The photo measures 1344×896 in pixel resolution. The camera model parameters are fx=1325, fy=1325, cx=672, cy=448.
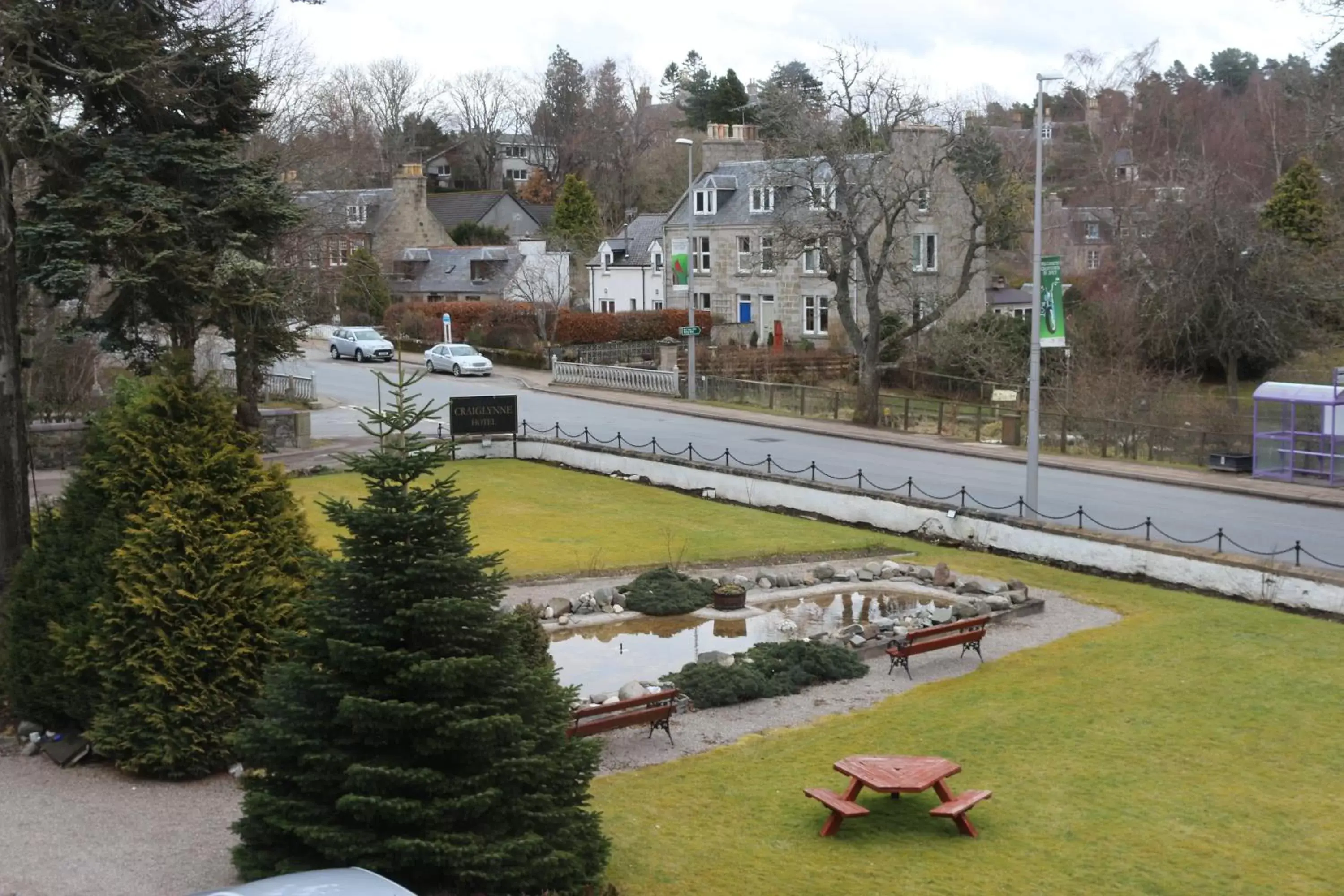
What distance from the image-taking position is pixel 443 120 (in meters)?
125

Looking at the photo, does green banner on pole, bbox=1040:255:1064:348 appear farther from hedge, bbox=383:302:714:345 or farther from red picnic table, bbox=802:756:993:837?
hedge, bbox=383:302:714:345

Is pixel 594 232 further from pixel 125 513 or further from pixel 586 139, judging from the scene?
pixel 125 513

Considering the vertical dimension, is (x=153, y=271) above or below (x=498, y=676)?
above

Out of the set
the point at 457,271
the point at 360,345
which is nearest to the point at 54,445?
the point at 360,345

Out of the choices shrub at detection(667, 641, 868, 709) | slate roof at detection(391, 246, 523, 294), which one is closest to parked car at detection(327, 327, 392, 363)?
slate roof at detection(391, 246, 523, 294)

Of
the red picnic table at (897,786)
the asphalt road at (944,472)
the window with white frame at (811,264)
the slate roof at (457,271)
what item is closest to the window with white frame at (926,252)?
the window with white frame at (811,264)

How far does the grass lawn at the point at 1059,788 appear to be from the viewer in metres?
11.0

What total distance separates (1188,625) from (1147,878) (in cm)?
1006

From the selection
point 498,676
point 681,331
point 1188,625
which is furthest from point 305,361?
point 498,676

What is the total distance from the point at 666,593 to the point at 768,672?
4.68 metres

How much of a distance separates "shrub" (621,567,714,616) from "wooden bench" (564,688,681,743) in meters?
6.35

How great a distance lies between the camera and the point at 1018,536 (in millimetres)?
25656

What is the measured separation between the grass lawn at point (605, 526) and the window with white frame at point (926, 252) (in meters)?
30.8

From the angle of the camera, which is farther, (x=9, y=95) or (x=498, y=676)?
(x=9, y=95)
